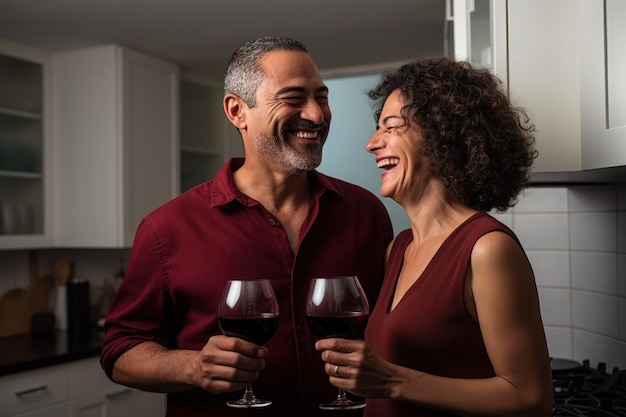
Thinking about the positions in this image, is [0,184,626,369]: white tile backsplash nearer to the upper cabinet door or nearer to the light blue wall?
the upper cabinet door

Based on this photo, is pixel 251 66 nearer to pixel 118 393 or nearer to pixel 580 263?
pixel 580 263

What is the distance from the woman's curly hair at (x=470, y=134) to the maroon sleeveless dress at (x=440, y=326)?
0.07 m

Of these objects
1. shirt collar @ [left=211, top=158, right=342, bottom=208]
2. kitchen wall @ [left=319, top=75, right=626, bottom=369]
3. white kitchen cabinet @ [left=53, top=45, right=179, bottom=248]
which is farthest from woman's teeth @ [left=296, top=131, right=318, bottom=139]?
white kitchen cabinet @ [left=53, top=45, right=179, bottom=248]

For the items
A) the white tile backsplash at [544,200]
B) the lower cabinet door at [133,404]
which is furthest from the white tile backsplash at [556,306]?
the lower cabinet door at [133,404]

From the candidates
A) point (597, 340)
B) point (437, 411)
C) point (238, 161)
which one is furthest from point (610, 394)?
point (238, 161)

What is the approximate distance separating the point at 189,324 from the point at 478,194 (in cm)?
71

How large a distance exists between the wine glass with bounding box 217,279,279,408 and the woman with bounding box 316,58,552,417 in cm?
17

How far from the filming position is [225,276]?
5.46 ft

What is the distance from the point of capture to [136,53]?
366 centimetres

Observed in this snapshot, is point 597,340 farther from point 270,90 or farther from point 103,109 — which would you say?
point 103,109

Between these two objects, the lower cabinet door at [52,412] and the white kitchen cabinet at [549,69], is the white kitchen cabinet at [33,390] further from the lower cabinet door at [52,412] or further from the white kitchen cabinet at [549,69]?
the white kitchen cabinet at [549,69]

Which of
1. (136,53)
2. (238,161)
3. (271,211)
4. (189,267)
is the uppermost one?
(136,53)

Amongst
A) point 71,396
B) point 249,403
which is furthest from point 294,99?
point 71,396

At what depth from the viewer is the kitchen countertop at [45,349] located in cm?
294
